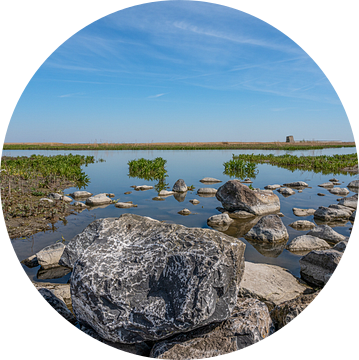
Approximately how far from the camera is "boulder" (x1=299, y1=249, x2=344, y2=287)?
640cm

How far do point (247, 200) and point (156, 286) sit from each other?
31.8 ft

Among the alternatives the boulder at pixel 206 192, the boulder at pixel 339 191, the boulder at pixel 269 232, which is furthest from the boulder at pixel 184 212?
the boulder at pixel 339 191

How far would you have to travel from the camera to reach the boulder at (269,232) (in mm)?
9016

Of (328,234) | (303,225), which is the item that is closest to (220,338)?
(328,234)

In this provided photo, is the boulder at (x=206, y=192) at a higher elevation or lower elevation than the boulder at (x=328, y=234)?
higher

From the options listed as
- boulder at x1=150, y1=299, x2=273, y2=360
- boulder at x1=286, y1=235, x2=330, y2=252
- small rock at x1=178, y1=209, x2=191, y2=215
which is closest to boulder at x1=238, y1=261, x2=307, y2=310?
boulder at x1=150, y1=299, x2=273, y2=360

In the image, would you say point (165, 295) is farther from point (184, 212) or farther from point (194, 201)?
point (194, 201)

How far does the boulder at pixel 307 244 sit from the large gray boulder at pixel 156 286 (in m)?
4.99

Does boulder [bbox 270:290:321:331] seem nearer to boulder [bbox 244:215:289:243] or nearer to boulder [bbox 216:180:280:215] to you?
boulder [bbox 244:215:289:243]

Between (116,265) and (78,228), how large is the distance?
6.98 metres

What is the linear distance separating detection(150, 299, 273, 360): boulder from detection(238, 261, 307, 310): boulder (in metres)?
1.45

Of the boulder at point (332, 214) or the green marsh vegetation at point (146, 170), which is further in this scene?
the green marsh vegetation at point (146, 170)

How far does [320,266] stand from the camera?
661 cm

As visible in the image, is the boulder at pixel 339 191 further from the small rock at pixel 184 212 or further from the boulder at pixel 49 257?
the boulder at pixel 49 257
